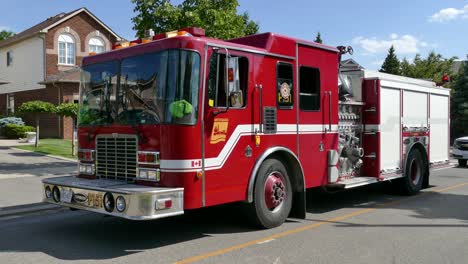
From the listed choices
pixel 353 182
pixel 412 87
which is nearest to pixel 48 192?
pixel 353 182

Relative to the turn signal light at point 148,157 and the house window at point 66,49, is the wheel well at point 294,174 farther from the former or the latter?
the house window at point 66,49

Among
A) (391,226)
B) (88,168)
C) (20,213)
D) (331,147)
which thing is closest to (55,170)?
(20,213)

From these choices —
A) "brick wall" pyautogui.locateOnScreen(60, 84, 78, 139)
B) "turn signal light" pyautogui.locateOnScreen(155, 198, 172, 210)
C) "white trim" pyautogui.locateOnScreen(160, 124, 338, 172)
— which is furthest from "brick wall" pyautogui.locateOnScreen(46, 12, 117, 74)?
"turn signal light" pyautogui.locateOnScreen(155, 198, 172, 210)

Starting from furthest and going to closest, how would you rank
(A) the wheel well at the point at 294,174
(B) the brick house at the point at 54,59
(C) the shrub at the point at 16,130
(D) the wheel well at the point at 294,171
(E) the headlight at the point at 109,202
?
(B) the brick house at the point at 54,59, (C) the shrub at the point at 16,130, (D) the wheel well at the point at 294,171, (A) the wheel well at the point at 294,174, (E) the headlight at the point at 109,202

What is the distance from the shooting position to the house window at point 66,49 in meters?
31.8

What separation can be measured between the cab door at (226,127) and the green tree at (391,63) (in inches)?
1656

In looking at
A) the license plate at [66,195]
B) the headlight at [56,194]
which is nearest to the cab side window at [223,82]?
the license plate at [66,195]

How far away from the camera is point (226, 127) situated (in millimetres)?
6383

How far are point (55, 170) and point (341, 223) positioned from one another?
10.3 m

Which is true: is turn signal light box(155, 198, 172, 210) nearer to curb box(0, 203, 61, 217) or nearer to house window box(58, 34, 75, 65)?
curb box(0, 203, 61, 217)

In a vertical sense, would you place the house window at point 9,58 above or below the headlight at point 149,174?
above

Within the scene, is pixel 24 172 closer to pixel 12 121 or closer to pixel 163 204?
pixel 163 204

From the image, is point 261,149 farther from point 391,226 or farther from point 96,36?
point 96,36

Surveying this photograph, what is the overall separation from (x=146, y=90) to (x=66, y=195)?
1.82 metres
